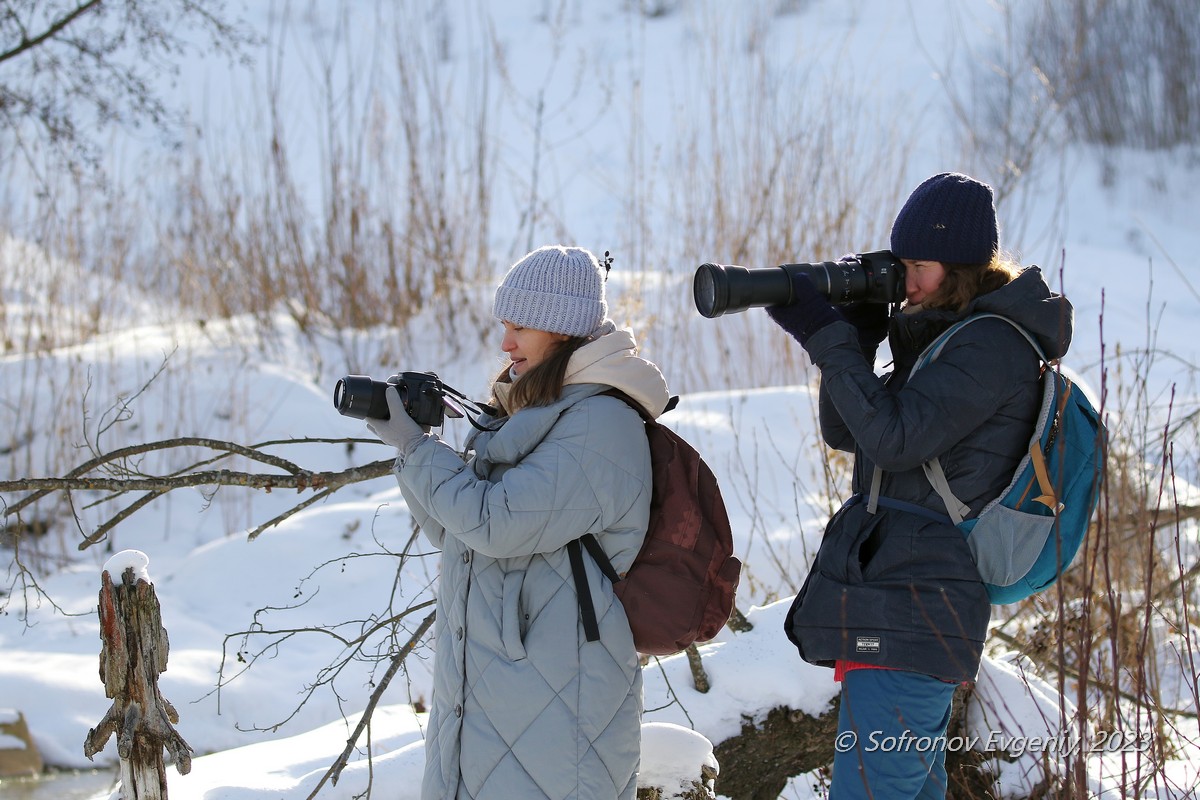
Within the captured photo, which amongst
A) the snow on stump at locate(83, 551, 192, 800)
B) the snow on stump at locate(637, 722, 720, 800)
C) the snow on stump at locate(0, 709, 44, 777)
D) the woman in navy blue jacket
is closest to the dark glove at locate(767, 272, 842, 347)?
the woman in navy blue jacket

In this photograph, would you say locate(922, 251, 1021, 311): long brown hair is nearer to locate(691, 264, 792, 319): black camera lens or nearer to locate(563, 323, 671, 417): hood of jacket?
locate(691, 264, 792, 319): black camera lens

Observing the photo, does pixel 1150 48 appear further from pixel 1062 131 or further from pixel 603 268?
pixel 603 268

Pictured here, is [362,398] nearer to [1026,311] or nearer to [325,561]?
[1026,311]

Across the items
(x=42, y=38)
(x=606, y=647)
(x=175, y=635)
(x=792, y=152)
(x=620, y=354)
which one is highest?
(x=42, y=38)

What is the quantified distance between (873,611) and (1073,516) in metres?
0.37

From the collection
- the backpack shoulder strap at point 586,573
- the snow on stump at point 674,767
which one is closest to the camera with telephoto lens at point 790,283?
the backpack shoulder strap at point 586,573

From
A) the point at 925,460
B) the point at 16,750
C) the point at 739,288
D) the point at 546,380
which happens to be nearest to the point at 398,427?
the point at 546,380

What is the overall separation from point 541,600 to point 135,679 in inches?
29.2

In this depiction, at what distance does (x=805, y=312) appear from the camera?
6.22ft

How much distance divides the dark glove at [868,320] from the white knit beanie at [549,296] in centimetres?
55

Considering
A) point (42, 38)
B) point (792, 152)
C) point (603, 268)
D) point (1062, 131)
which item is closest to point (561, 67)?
point (1062, 131)

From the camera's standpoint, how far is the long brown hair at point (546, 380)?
182 cm

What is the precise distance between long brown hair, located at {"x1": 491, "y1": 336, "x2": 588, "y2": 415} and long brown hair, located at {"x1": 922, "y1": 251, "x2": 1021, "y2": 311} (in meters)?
0.62

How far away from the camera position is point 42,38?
206 inches
